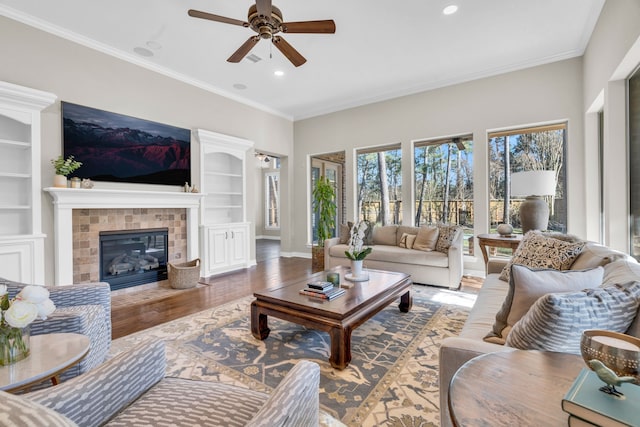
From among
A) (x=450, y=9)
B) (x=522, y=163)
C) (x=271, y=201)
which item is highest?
(x=450, y=9)

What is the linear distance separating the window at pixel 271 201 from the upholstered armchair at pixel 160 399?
9.31 meters

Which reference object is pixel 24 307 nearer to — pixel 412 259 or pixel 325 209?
pixel 412 259

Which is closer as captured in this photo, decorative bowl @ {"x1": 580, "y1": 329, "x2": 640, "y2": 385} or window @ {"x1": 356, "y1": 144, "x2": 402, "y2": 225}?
decorative bowl @ {"x1": 580, "y1": 329, "x2": 640, "y2": 385}

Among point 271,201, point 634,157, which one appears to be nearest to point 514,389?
point 634,157

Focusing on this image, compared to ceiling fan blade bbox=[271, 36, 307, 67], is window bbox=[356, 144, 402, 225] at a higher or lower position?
Answer: lower

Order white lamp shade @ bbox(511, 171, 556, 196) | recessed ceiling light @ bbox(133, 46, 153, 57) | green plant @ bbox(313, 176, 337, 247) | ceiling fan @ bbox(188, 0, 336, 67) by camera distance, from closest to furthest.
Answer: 1. ceiling fan @ bbox(188, 0, 336, 67)
2. white lamp shade @ bbox(511, 171, 556, 196)
3. recessed ceiling light @ bbox(133, 46, 153, 57)
4. green plant @ bbox(313, 176, 337, 247)

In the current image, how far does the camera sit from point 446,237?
14.0 ft

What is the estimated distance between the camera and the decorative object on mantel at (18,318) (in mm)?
1128

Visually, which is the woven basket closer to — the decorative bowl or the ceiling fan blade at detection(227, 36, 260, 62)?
the ceiling fan blade at detection(227, 36, 260, 62)

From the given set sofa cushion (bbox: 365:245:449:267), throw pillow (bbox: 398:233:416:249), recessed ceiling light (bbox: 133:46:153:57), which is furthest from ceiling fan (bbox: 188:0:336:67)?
throw pillow (bbox: 398:233:416:249)

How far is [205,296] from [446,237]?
345cm

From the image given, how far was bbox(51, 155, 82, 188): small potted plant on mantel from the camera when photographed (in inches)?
131

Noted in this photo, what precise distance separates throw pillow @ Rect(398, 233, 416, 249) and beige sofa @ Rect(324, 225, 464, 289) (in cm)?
8

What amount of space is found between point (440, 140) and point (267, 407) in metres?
5.25
